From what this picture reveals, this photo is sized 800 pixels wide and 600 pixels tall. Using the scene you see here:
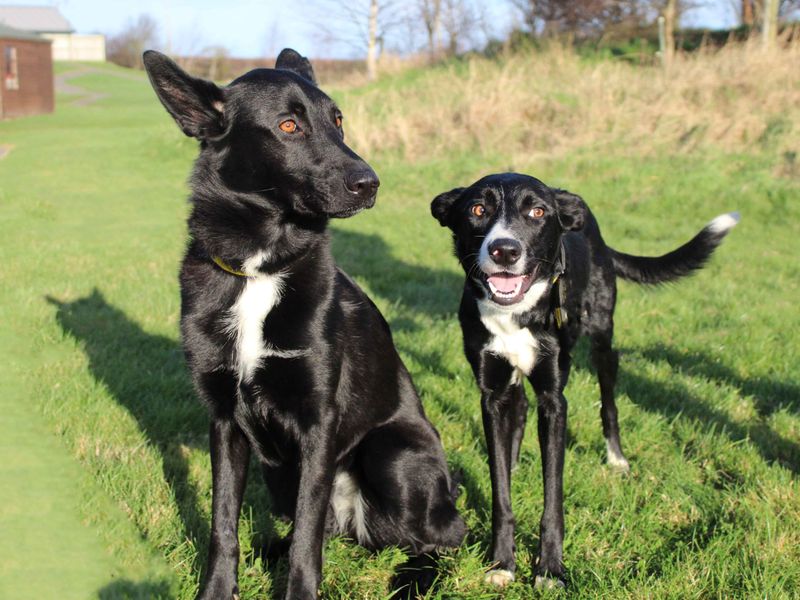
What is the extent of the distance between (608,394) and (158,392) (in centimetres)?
257

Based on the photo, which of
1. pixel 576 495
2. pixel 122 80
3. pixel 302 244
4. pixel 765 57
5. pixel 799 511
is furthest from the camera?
pixel 122 80

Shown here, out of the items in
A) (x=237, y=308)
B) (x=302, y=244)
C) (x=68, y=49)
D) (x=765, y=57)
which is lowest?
(x=237, y=308)

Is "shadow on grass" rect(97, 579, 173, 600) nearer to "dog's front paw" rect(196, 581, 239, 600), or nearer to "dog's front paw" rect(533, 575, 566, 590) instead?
"dog's front paw" rect(196, 581, 239, 600)

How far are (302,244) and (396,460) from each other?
91cm

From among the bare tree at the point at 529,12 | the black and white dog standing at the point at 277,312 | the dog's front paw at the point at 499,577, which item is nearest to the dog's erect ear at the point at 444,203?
the black and white dog standing at the point at 277,312

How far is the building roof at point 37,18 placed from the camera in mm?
68625

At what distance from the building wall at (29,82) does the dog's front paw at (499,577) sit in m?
28.7

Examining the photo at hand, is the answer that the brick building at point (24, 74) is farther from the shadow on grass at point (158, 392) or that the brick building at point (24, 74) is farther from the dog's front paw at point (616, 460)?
the dog's front paw at point (616, 460)

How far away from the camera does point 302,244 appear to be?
2857 mm

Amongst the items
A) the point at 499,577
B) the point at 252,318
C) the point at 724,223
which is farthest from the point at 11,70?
the point at 499,577

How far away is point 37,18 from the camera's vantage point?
232ft

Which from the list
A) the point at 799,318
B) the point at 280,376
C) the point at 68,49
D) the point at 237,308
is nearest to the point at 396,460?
the point at 280,376

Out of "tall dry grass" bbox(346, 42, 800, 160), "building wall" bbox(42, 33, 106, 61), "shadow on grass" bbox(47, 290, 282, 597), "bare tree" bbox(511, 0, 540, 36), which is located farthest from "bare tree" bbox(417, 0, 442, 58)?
"building wall" bbox(42, 33, 106, 61)

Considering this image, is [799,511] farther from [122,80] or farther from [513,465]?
[122,80]
